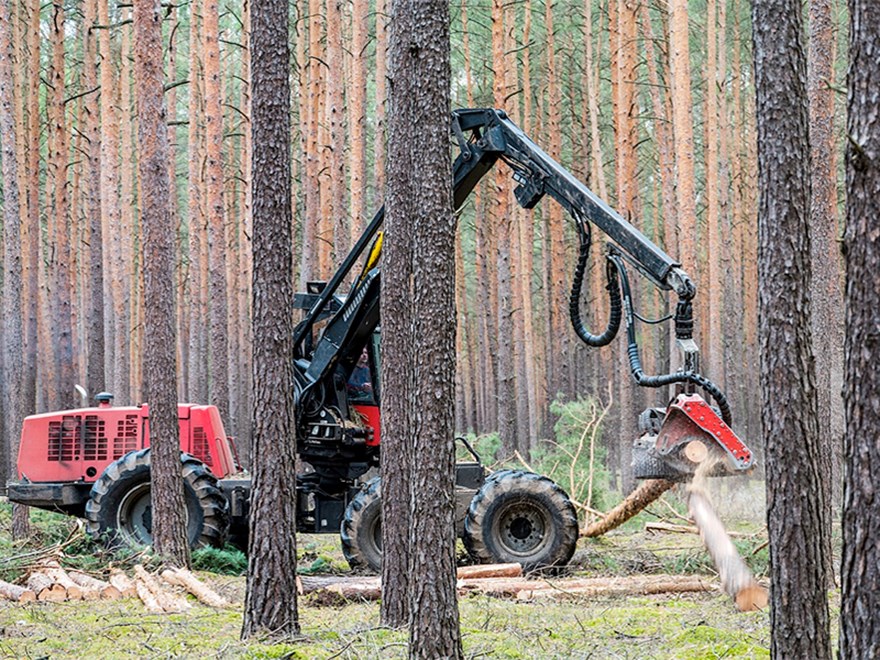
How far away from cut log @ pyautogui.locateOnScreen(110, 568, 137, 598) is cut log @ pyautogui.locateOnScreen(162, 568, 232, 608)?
1.13 ft

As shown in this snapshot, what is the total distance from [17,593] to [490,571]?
14.4 feet

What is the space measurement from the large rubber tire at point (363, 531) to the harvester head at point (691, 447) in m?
3.28

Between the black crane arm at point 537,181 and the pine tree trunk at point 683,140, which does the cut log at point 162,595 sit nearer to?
the black crane arm at point 537,181

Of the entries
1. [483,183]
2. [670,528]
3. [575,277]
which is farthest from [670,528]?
[483,183]

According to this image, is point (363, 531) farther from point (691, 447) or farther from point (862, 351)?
point (862, 351)

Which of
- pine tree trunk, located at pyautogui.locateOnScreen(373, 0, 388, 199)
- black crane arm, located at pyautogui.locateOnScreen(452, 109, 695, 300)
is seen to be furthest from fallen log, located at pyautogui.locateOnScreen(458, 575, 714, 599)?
pine tree trunk, located at pyautogui.locateOnScreen(373, 0, 388, 199)

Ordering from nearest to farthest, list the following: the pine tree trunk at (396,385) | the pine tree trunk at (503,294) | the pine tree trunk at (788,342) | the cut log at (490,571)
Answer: the pine tree trunk at (788,342)
the pine tree trunk at (396,385)
the cut log at (490,571)
the pine tree trunk at (503,294)

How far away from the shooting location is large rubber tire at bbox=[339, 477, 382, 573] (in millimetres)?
11453

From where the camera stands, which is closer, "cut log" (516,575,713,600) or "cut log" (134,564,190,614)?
"cut log" (134,564,190,614)

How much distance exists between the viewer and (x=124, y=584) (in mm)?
10367

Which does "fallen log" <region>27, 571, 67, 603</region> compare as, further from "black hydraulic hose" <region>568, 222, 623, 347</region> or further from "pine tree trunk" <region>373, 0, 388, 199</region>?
"pine tree trunk" <region>373, 0, 388, 199</region>

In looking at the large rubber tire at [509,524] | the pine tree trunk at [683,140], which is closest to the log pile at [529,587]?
the large rubber tire at [509,524]

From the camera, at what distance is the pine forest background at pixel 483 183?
1970 centimetres

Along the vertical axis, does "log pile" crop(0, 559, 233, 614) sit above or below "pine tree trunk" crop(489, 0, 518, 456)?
below
